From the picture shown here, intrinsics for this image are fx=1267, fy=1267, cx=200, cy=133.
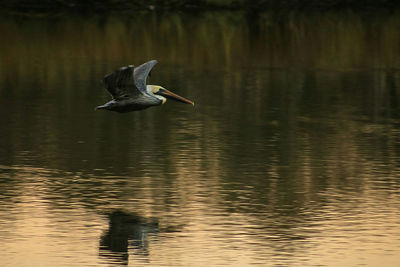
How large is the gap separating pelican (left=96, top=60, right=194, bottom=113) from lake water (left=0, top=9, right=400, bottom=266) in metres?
1.45

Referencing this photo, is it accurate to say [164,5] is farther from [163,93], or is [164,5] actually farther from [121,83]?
[121,83]

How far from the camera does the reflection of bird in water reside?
16188 mm

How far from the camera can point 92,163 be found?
75.9ft

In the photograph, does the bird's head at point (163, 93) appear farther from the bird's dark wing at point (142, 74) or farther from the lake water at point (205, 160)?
the lake water at point (205, 160)

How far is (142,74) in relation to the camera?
65.7ft

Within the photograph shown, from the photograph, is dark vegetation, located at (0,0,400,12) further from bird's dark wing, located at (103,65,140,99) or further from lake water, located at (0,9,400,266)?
bird's dark wing, located at (103,65,140,99)

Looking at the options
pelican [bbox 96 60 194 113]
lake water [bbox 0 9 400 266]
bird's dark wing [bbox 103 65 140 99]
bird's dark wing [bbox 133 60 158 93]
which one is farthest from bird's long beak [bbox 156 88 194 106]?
lake water [bbox 0 9 400 266]

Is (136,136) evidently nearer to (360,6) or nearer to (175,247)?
(175,247)

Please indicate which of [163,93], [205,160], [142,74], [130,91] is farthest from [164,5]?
[130,91]

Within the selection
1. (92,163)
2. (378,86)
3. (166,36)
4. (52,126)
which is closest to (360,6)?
(166,36)

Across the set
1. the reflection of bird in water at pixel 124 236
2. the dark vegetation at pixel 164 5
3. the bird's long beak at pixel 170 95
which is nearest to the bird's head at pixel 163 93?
the bird's long beak at pixel 170 95

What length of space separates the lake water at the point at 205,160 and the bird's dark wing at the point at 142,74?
1.73 metres

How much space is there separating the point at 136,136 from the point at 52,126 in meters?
2.48

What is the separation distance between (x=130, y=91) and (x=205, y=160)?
4436mm
